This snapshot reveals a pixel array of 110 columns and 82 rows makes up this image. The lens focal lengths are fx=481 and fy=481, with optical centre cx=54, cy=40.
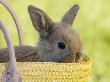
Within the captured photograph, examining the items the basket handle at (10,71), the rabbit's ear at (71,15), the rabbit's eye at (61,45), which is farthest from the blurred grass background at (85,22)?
the basket handle at (10,71)

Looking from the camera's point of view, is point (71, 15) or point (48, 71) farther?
point (71, 15)

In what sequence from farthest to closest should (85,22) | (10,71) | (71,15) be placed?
1. (85,22)
2. (71,15)
3. (10,71)

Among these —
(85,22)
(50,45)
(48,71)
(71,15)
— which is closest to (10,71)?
(48,71)

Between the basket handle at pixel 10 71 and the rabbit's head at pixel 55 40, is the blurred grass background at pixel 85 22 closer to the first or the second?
the rabbit's head at pixel 55 40

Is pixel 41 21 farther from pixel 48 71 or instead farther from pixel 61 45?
pixel 48 71

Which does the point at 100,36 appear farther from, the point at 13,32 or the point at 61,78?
the point at 61,78

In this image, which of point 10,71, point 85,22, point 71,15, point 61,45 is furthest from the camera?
point 85,22
